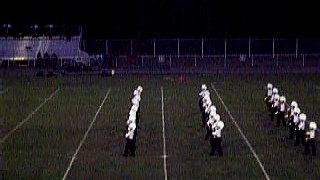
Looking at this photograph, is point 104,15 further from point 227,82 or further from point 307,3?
point 227,82

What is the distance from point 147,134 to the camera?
21.7 metres

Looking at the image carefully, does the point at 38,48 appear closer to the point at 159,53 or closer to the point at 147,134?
the point at 159,53

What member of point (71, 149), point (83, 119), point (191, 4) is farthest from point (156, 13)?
point (71, 149)

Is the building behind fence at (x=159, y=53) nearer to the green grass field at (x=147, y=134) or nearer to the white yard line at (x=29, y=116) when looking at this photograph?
the green grass field at (x=147, y=134)

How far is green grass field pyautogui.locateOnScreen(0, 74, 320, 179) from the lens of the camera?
16.8m

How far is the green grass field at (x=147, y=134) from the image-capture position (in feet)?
55.1

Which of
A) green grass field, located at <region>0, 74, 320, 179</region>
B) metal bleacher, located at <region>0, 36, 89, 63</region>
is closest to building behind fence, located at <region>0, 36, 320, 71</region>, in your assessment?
metal bleacher, located at <region>0, 36, 89, 63</region>

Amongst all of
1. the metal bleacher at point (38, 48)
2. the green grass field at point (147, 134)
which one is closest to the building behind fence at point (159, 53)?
the metal bleacher at point (38, 48)

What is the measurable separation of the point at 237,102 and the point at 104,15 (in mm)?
29196

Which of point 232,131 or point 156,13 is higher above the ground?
point 156,13

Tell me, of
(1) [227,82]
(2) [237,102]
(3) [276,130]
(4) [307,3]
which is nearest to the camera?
(3) [276,130]

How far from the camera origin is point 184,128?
22.8 meters

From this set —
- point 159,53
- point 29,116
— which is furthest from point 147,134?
point 159,53

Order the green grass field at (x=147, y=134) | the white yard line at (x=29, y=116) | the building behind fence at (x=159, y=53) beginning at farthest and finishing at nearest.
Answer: the building behind fence at (x=159, y=53), the white yard line at (x=29, y=116), the green grass field at (x=147, y=134)
